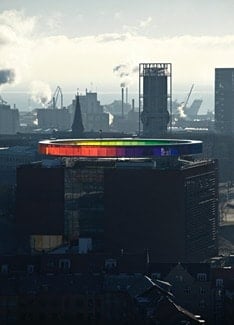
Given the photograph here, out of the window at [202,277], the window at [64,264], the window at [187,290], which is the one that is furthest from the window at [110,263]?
the window at [202,277]

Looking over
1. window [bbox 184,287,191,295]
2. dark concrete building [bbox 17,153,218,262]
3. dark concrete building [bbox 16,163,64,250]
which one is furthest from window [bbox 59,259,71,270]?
dark concrete building [bbox 16,163,64,250]

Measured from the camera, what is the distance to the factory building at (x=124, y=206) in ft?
357

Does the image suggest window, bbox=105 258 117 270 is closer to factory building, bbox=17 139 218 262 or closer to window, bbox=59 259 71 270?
window, bbox=59 259 71 270

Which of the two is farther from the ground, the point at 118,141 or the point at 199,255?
the point at 118,141

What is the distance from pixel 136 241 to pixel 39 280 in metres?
25.7

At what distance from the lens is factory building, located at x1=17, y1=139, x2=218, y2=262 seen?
10888cm

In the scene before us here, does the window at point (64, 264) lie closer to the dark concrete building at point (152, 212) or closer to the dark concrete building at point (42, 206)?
the dark concrete building at point (152, 212)

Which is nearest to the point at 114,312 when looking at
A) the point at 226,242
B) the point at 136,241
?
the point at 136,241

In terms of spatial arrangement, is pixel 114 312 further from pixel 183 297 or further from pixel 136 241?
pixel 136 241

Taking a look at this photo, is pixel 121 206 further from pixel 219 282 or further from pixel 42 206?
pixel 219 282

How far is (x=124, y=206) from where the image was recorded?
360 ft

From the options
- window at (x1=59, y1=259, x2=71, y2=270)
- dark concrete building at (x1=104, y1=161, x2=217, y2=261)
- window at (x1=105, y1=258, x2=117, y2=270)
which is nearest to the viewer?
window at (x1=105, y1=258, x2=117, y2=270)

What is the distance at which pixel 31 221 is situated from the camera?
112m

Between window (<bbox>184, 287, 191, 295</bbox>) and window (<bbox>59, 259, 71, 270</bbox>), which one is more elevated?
window (<bbox>59, 259, 71, 270</bbox>)
